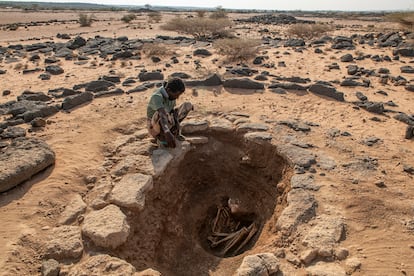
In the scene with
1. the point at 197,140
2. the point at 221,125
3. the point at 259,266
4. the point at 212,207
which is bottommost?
the point at 212,207

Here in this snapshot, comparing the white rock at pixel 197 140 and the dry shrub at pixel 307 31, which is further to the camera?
the dry shrub at pixel 307 31

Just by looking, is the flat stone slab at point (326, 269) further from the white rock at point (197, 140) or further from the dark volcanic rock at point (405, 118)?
the dark volcanic rock at point (405, 118)

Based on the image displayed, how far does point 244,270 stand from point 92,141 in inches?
125

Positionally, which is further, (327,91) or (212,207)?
(327,91)

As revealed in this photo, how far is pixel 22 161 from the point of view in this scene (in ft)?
13.9

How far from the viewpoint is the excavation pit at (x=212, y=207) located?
4250 millimetres

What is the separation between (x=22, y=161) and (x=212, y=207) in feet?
9.41

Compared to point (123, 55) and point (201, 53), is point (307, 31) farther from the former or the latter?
point (123, 55)

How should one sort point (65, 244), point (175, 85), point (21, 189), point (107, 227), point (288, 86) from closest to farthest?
point (65, 244)
point (107, 227)
point (21, 189)
point (175, 85)
point (288, 86)

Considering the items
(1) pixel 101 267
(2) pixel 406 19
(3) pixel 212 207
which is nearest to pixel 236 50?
(3) pixel 212 207

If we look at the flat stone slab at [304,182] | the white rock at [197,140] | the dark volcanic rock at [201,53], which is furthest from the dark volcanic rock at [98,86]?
the dark volcanic rock at [201,53]

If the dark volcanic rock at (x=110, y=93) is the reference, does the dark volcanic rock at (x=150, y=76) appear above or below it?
above

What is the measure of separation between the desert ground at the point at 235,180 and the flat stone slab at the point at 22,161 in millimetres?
105

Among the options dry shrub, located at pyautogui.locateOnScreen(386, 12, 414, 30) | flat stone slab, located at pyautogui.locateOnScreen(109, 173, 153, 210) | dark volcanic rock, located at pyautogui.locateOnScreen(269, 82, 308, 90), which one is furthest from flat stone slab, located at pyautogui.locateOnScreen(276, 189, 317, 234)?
dry shrub, located at pyautogui.locateOnScreen(386, 12, 414, 30)
